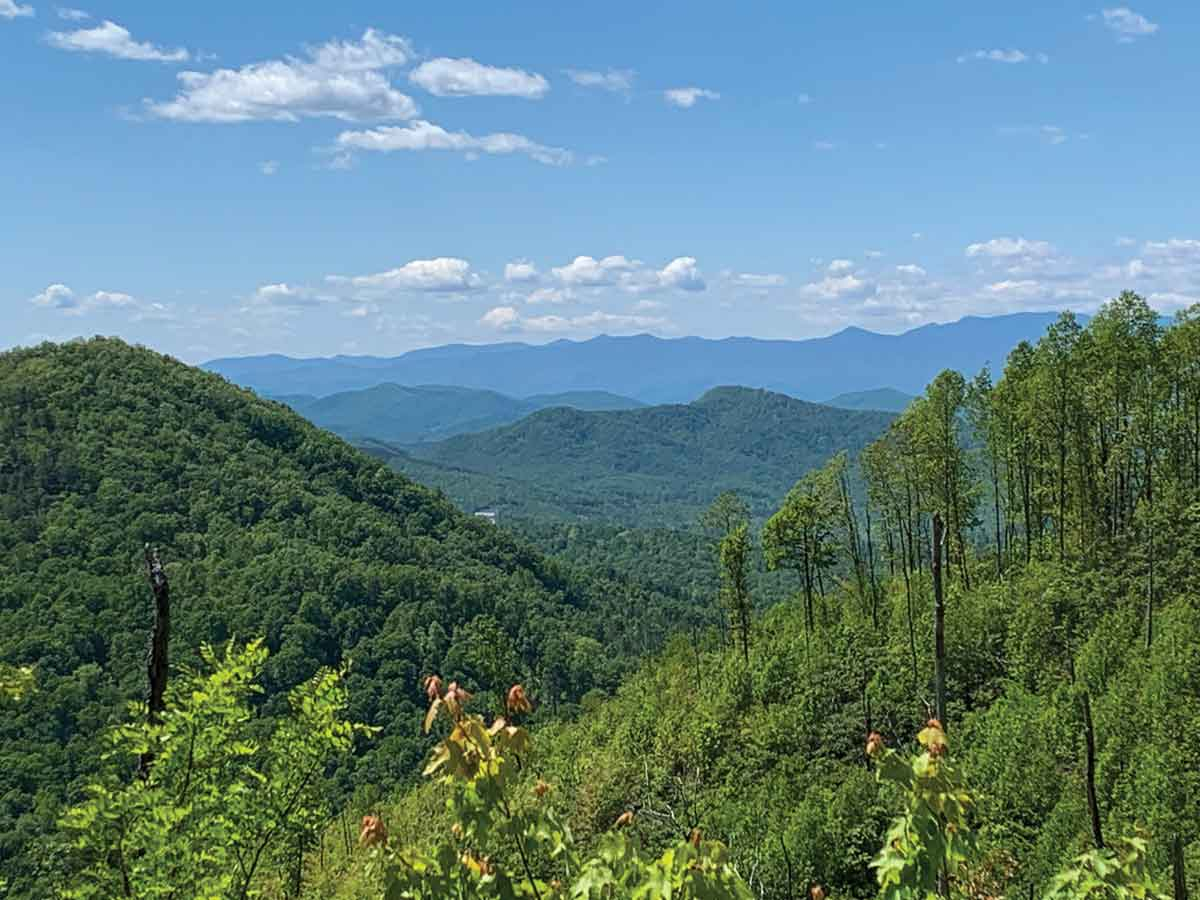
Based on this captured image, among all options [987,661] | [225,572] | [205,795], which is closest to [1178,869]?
[987,661]

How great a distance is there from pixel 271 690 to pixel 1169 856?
68.2m

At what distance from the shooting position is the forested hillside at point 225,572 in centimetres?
5956

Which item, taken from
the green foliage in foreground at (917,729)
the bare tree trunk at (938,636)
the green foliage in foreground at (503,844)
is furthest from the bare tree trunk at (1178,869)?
the green foliage in foreground at (503,844)

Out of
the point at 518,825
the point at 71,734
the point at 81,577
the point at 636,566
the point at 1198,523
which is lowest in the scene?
the point at 636,566

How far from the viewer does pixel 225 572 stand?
78.7 metres

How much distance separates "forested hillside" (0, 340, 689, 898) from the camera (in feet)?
195

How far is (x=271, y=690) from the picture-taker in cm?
7019

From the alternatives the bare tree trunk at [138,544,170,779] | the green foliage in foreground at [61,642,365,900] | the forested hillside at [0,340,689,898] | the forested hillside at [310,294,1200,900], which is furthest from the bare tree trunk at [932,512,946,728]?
the forested hillside at [0,340,689,898]

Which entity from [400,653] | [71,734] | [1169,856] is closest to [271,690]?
[400,653]

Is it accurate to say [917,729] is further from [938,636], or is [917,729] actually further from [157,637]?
[157,637]

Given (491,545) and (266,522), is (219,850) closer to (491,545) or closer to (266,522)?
(266,522)

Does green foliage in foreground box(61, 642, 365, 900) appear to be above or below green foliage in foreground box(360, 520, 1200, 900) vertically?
above

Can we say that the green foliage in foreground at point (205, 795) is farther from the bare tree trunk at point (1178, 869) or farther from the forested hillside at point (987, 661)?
the bare tree trunk at point (1178, 869)

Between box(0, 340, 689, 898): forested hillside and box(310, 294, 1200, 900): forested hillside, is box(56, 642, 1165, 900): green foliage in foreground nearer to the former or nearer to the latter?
box(310, 294, 1200, 900): forested hillside
